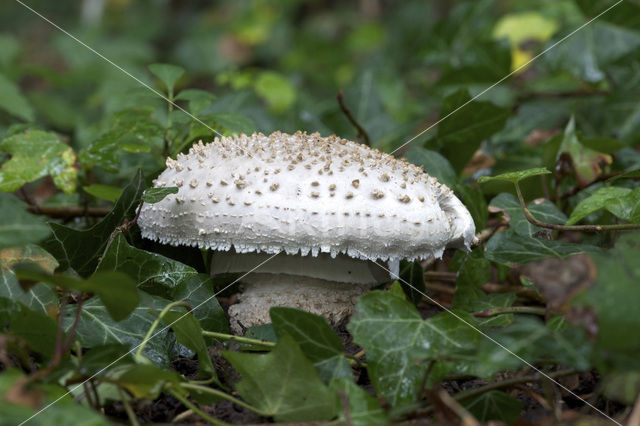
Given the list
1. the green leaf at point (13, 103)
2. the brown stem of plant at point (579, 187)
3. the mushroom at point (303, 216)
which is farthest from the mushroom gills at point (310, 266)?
the green leaf at point (13, 103)

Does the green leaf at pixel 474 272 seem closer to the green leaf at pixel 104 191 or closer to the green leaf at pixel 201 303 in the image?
the green leaf at pixel 201 303

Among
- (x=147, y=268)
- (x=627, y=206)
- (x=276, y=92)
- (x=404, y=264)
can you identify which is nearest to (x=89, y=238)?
(x=147, y=268)

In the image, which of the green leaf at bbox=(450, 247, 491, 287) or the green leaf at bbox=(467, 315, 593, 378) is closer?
the green leaf at bbox=(467, 315, 593, 378)

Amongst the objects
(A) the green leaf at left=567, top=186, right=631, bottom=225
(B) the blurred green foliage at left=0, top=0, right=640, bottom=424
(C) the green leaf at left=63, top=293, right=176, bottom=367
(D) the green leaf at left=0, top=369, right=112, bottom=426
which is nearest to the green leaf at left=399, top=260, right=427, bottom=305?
(B) the blurred green foliage at left=0, top=0, right=640, bottom=424

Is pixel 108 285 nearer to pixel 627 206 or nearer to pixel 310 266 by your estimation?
pixel 310 266

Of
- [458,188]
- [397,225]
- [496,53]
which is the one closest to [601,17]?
[496,53]

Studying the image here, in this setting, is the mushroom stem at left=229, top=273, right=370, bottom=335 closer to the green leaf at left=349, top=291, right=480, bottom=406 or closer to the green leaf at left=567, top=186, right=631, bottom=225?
the green leaf at left=349, top=291, right=480, bottom=406
